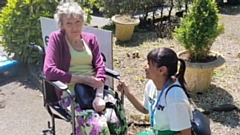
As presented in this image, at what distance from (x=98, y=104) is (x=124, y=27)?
3.97 metres

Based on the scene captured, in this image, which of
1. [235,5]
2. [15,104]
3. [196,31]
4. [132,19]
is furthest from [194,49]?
[235,5]

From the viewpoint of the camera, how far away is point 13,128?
12.8ft

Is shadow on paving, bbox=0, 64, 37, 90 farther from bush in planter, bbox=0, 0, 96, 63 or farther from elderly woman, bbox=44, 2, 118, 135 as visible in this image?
elderly woman, bbox=44, 2, 118, 135

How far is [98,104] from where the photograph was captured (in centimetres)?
287

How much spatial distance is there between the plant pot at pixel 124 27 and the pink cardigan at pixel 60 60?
11.4 feet

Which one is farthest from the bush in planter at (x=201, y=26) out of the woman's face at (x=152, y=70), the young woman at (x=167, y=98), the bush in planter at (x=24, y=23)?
the woman's face at (x=152, y=70)

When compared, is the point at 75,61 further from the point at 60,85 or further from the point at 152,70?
the point at 152,70

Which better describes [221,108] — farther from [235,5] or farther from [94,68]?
[235,5]

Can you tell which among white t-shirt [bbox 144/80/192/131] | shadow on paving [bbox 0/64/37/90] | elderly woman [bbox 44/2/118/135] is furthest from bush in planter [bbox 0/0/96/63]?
white t-shirt [bbox 144/80/192/131]

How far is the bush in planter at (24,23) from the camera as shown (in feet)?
16.7

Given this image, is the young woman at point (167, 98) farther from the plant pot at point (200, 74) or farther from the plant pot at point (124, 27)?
the plant pot at point (124, 27)

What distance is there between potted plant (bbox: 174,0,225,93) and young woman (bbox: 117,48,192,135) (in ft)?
6.53

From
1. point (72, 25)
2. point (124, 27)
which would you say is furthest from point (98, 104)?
point (124, 27)

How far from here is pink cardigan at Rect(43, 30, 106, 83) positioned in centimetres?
295
